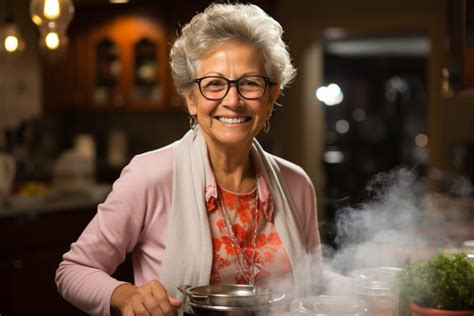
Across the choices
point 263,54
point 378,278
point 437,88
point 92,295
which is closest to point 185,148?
point 263,54

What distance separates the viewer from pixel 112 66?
7.77m

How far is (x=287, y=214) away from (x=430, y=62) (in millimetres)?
4472

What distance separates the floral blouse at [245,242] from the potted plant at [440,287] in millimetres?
674

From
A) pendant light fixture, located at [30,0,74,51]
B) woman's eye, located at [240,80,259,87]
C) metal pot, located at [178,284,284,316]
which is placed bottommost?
metal pot, located at [178,284,284,316]

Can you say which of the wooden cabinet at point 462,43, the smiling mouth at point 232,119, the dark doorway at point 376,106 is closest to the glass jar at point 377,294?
the smiling mouth at point 232,119

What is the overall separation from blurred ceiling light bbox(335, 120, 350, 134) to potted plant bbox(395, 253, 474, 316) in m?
11.9

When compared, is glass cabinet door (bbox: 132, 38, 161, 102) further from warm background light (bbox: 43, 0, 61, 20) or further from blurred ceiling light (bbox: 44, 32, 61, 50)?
warm background light (bbox: 43, 0, 61, 20)

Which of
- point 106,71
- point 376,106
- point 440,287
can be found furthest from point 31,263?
point 376,106

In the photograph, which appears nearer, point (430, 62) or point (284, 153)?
point (430, 62)

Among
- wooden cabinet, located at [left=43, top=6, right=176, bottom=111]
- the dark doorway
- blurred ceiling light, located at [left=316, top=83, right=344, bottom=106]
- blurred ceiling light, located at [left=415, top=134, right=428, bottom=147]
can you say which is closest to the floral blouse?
wooden cabinet, located at [left=43, top=6, right=176, bottom=111]

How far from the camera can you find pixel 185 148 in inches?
93.7

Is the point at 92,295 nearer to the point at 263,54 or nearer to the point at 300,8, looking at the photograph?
the point at 263,54

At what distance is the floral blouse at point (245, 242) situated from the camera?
2258mm

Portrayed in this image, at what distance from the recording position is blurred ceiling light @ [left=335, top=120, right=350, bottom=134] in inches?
534
